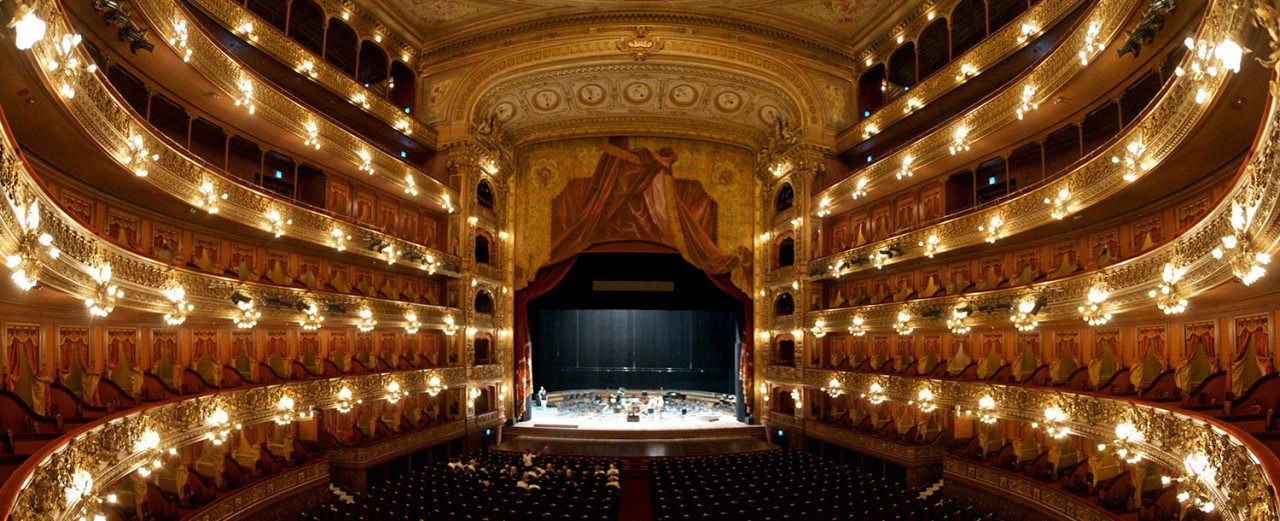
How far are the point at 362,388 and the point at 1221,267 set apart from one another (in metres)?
17.8

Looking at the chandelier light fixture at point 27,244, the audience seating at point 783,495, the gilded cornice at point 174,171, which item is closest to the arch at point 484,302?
the gilded cornice at point 174,171

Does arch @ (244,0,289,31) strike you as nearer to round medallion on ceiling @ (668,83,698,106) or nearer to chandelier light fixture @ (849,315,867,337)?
round medallion on ceiling @ (668,83,698,106)

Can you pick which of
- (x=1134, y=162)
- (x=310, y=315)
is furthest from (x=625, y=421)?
(x=1134, y=162)

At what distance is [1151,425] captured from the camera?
10.4 meters

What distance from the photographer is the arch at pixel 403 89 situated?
79.4 ft

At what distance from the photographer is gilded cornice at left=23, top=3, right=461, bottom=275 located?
910 centimetres

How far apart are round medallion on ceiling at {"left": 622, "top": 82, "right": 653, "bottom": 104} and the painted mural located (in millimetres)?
2046

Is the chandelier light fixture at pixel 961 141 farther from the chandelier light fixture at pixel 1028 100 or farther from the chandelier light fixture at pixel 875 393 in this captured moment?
the chandelier light fixture at pixel 875 393

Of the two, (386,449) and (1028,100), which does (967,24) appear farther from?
(386,449)

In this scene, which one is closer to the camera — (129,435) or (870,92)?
(129,435)

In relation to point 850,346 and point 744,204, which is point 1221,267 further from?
point 744,204

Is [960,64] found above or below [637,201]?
above

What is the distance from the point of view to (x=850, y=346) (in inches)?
925

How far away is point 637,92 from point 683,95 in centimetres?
162
